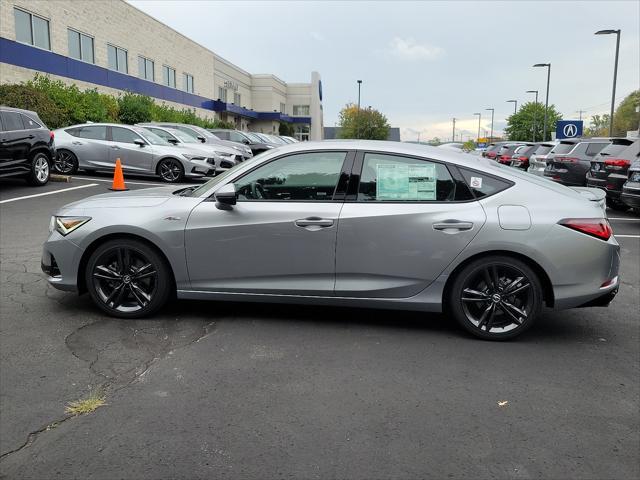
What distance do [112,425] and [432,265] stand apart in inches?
102

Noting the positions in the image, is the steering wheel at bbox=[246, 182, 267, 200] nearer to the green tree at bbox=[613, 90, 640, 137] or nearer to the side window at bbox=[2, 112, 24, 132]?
the side window at bbox=[2, 112, 24, 132]

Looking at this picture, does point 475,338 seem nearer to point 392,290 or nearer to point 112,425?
point 392,290

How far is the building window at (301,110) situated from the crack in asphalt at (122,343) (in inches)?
2984

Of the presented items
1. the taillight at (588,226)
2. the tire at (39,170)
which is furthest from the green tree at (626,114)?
the taillight at (588,226)

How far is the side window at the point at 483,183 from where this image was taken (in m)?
4.71

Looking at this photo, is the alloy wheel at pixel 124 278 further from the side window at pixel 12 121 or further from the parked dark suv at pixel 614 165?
the parked dark suv at pixel 614 165

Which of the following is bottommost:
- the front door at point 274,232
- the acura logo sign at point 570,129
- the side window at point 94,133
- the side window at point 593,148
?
the front door at point 274,232

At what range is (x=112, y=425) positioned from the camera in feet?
10.7

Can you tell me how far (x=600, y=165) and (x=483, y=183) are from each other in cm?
1004

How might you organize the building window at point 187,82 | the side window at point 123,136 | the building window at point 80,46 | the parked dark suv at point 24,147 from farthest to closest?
1. the building window at point 187,82
2. the building window at point 80,46
3. the side window at point 123,136
4. the parked dark suv at point 24,147

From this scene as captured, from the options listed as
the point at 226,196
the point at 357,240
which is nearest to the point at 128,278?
the point at 226,196

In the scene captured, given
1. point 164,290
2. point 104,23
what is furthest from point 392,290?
point 104,23

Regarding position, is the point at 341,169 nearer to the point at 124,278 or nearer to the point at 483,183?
the point at 483,183

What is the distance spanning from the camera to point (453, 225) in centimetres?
459
